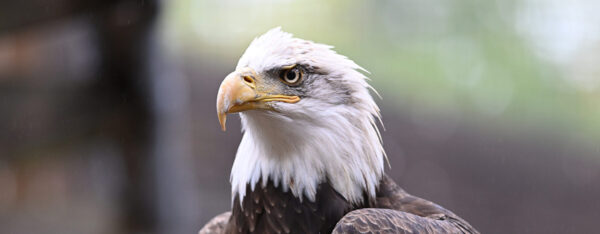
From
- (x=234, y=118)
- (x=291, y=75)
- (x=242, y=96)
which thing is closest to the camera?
(x=242, y=96)

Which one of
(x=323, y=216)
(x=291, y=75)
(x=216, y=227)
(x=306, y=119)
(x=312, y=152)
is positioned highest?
(x=291, y=75)

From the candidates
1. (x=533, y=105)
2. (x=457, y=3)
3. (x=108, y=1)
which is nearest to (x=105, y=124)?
(x=108, y=1)

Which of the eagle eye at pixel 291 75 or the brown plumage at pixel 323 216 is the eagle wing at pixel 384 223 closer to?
the brown plumage at pixel 323 216

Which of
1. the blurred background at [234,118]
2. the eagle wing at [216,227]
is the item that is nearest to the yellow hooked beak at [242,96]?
the eagle wing at [216,227]

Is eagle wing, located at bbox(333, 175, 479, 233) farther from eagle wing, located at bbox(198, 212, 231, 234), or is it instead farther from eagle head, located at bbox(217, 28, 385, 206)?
eagle wing, located at bbox(198, 212, 231, 234)

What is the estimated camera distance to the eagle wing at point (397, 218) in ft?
6.59

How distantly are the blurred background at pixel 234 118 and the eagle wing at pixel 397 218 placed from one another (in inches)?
86.7

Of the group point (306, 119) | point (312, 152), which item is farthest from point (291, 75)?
point (312, 152)

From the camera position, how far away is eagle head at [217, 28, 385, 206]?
2113 mm

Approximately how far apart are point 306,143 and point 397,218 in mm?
391

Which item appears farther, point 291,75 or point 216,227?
point 216,227

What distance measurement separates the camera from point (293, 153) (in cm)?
217

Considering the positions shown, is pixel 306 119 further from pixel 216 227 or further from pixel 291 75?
pixel 216 227

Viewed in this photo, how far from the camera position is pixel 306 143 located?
85.0 inches
